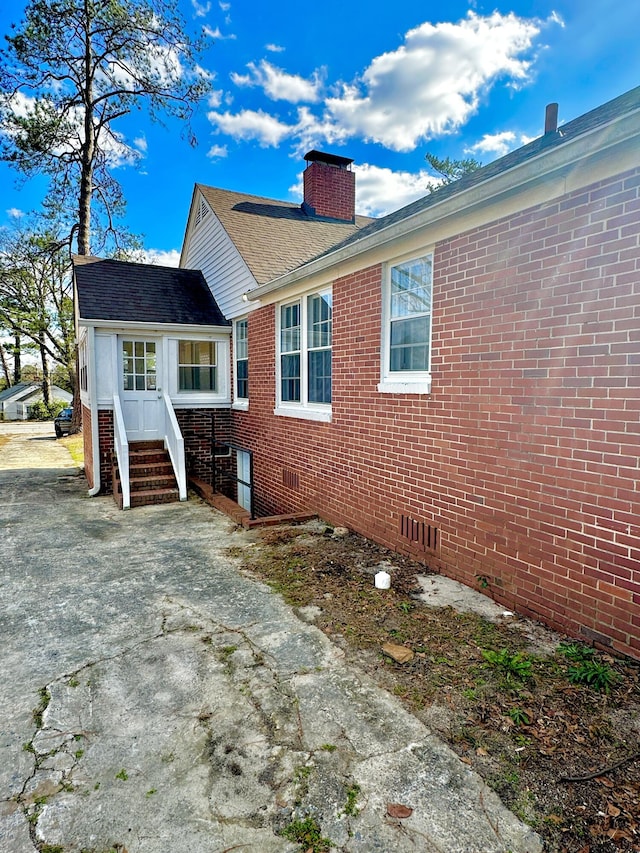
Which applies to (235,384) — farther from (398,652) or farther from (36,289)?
(36,289)

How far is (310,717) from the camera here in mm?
2498

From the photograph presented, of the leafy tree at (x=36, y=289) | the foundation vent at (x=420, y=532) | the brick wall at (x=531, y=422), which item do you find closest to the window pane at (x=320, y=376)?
the brick wall at (x=531, y=422)

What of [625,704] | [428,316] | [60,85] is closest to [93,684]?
[625,704]

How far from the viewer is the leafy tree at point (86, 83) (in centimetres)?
1470

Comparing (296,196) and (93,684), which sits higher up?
(296,196)

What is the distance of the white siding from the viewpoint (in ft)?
30.2

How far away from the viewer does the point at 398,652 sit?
10.2 feet

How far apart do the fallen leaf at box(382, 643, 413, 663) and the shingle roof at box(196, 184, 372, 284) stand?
22.6ft

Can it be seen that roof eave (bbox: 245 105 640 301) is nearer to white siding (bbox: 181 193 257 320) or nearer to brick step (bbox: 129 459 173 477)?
white siding (bbox: 181 193 257 320)

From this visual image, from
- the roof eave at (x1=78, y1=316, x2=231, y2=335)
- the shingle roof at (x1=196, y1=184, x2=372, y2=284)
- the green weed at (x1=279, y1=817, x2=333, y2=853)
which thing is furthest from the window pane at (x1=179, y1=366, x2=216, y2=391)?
the green weed at (x1=279, y1=817, x2=333, y2=853)

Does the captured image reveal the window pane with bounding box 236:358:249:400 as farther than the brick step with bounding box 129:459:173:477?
Yes

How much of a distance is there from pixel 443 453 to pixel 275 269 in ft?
19.4

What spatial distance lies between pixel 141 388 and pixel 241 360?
2123 mm

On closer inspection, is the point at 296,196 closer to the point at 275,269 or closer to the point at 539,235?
the point at 275,269
